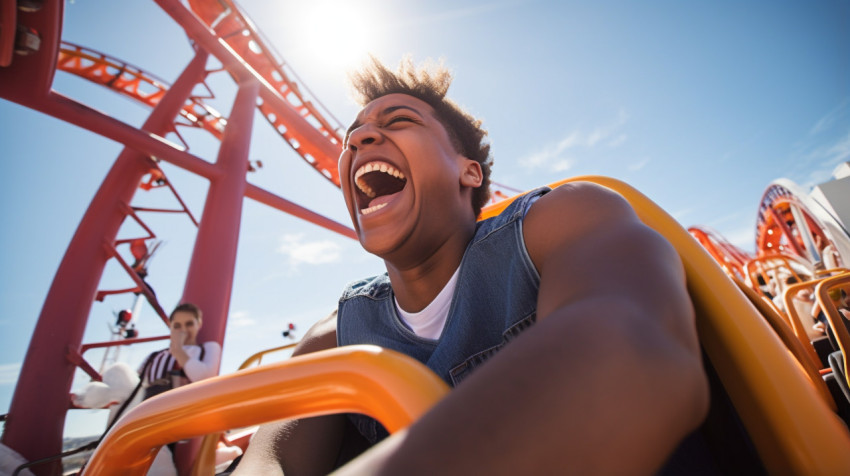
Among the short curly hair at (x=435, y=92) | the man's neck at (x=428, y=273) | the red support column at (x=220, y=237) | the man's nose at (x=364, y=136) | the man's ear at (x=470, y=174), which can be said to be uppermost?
the red support column at (x=220, y=237)

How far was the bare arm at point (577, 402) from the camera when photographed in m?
0.23

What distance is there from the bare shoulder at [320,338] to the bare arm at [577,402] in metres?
0.87

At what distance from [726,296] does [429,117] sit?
816 mm

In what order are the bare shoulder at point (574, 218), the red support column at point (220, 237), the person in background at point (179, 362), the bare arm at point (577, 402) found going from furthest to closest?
the red support column at point (220, 237)
the person in background at point (179, 362)
the bare shoulder at point (574, 218)
the bare arm at point (577, 402)

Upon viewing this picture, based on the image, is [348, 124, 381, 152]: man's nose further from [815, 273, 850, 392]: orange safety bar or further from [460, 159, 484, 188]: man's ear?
[815, 273, 850, 392]: orange safety bar

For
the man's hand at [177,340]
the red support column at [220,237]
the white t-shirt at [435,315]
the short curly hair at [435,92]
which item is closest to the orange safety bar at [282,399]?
the white t-shirt at [435,315]

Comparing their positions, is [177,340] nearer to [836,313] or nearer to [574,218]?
[574,218]

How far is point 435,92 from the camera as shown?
1232 mm

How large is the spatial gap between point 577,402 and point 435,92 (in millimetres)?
1149

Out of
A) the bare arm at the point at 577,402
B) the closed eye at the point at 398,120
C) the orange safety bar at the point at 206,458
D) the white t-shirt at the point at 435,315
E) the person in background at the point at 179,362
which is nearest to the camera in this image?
the bare arm at the point at 577,402

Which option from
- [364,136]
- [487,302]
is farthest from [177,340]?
[487,302]

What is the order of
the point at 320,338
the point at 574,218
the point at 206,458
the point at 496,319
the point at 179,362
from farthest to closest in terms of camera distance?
the point at 179,362 < the point at 320,338 < the point at 206,458 < the point at 496,319 < the point at 574,218

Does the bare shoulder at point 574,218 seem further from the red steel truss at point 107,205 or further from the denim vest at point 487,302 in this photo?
the red steel truss at point 107,205

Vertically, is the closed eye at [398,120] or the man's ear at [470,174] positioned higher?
the closed eye at [398,120]
